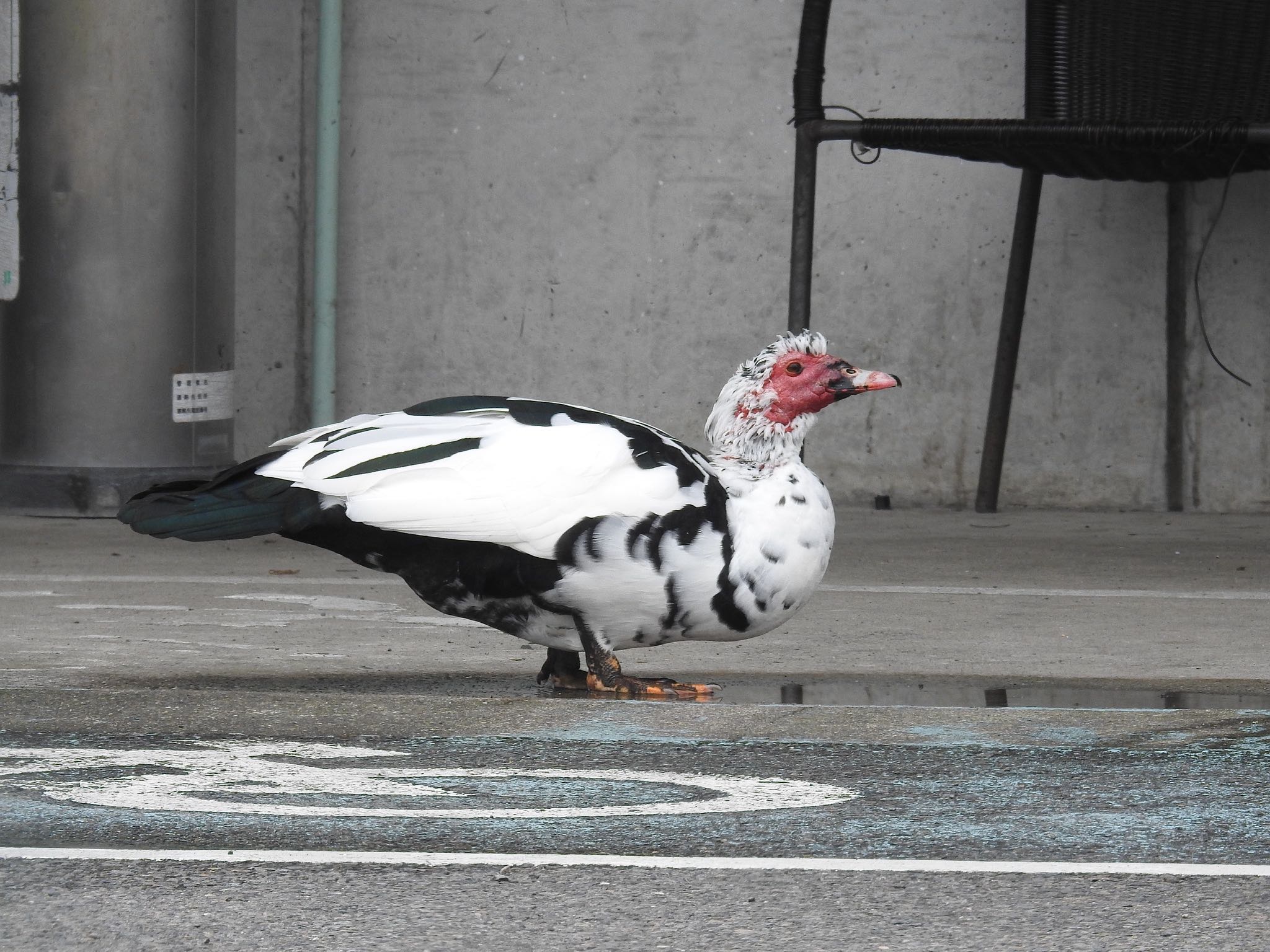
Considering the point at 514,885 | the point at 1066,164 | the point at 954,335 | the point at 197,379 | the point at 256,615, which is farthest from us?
the point at 954,335

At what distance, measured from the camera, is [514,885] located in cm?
Result: 343

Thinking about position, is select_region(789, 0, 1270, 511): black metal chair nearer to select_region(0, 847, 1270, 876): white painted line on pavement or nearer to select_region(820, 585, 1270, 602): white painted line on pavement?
select_region(820, 585, 1270, 602): white painted line on pavement

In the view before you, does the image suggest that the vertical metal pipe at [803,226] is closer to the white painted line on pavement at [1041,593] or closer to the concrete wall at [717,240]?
the white painted line on pavement at [1041,593]

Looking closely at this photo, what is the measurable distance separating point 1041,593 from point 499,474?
307cm

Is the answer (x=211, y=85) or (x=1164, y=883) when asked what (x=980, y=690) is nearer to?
(x=1164, y=883)

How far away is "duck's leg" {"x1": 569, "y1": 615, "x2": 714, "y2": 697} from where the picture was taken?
5.00 metres

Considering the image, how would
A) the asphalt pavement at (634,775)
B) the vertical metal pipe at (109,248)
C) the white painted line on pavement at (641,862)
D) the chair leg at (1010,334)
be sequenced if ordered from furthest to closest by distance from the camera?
the chair leg at (1010,334) → the vertical metal pipe at (109,248) → the white painted line on pavement at (641,862) → the asphalt pavement at (634,775)

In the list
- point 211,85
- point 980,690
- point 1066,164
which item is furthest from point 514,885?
point 211,85

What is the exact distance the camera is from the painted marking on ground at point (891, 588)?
7223mm

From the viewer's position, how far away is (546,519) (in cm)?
479

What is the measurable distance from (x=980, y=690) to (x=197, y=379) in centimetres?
454

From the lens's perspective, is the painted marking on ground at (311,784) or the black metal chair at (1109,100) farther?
the black metal chair at (1109,100)

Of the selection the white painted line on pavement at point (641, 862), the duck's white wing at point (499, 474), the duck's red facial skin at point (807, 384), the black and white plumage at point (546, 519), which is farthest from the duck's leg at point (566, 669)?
the white painted line on pavement at point (641, 862)

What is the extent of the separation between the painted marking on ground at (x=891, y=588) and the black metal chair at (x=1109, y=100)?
107 centimetres
